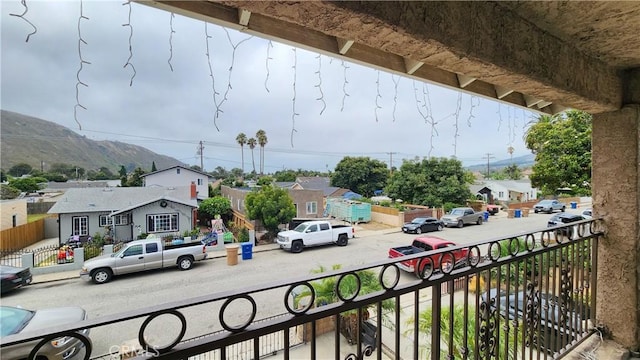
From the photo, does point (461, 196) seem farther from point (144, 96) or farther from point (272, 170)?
point (272, 170)

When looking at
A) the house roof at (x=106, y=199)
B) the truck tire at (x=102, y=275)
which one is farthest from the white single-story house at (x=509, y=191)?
the truck tire at (x=102, y=275)

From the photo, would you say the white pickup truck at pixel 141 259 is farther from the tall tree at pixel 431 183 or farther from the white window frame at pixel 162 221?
the tall tree at pixel 431 183

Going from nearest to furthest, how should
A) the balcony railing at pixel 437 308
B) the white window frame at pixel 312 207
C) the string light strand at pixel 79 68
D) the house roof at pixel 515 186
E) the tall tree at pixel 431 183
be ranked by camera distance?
the balcony railing at pixel 437 308 < the string light strand at pixel 79 68 < the white window frame at pixel 312 207 < the tall tree at pixel 431 183 < the house roof at pixel 515 186

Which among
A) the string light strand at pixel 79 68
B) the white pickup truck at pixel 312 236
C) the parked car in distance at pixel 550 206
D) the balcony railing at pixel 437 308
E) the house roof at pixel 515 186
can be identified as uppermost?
the string light strand at pixel 79 68

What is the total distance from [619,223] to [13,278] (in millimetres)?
8640

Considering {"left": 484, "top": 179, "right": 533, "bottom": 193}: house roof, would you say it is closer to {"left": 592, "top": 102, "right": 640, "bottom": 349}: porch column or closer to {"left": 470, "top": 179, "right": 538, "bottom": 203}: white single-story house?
{"left": 470, "top": 179, "right": 538, "bottom": 203}: white single-story house

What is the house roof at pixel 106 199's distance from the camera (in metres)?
8.76

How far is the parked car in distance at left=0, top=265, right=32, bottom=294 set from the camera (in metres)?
4.92

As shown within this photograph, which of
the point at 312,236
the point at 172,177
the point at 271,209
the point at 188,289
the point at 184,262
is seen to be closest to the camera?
the point at 188,289

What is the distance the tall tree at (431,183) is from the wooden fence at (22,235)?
49.8 ft

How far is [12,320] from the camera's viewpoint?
8.84 feet

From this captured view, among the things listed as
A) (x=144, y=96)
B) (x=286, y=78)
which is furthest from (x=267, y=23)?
(x=144, y=96)

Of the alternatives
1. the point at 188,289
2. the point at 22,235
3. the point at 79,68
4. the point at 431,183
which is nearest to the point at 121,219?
the point at 22,235

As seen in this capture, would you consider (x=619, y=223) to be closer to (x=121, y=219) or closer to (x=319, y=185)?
(x=121, y=219)
